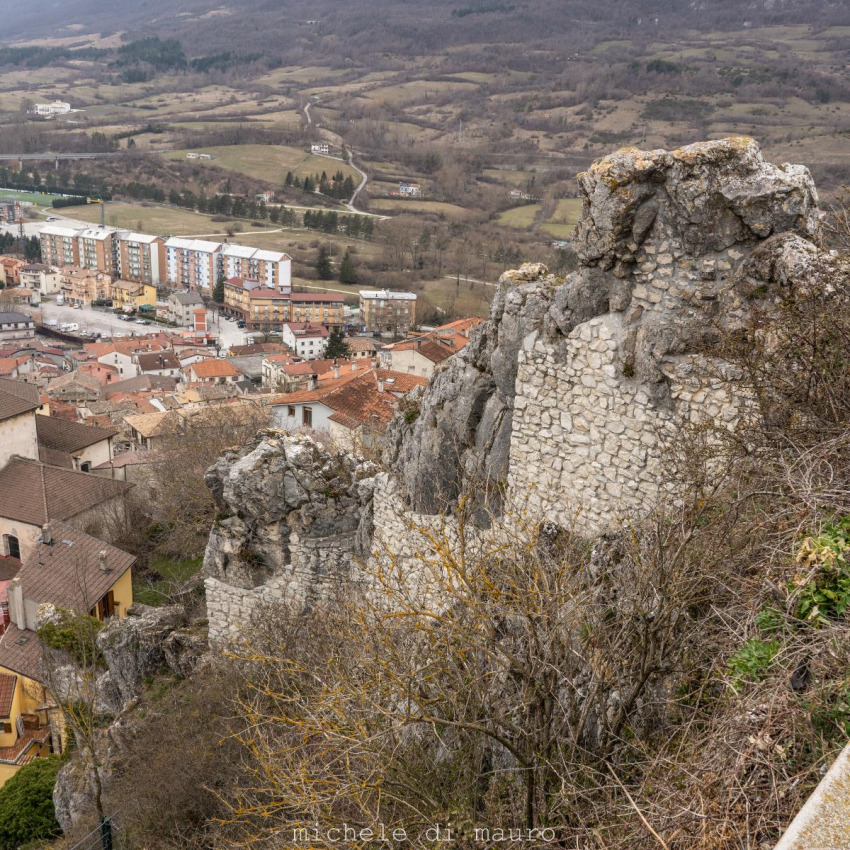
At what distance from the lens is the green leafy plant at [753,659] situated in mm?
5250

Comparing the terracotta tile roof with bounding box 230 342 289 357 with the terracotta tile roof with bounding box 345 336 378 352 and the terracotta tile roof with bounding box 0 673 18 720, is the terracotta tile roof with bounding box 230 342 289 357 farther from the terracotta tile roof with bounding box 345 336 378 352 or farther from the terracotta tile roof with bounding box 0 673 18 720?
the terracotta tile roof with bounding box 0 673 18 720

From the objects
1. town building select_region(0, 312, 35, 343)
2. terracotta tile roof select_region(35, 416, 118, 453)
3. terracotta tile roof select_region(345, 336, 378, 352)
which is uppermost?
terracotta tile roof select_region(35, 416, 118, 453)

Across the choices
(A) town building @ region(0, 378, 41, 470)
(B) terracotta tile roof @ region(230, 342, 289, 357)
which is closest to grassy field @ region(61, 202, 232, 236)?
(B) terracotta tile roof @ region(230, 342, 289, 357)

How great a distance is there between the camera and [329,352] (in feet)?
209

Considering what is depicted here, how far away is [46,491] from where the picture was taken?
31.6 m

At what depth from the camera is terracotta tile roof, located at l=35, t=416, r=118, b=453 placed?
37.5 m

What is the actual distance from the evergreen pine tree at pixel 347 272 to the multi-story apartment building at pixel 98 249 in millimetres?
38389

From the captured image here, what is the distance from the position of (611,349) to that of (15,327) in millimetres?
100656

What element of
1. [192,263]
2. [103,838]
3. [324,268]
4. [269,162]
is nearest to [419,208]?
[324,268]

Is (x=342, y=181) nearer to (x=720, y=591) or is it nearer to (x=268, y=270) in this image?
(x=268, y=270)

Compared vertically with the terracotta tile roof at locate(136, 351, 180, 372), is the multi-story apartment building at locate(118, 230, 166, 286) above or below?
below

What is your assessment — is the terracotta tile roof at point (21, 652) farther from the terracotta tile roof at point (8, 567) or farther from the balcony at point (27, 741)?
the terracotta tile roof at point (8, 567)

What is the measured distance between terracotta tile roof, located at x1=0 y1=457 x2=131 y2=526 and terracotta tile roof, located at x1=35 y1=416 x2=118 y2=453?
354 centimetres

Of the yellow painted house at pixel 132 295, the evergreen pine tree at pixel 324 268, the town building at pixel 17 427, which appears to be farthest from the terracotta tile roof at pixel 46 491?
the yellow painted house at pixel 132 295
